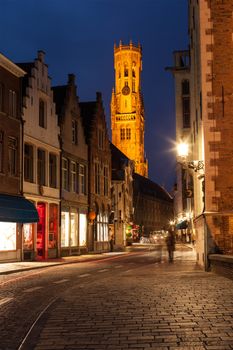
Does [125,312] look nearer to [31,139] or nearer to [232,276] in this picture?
[232,276]

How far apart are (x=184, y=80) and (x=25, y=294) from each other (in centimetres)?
6594

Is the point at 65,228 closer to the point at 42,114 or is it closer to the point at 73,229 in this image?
the point at 73,229

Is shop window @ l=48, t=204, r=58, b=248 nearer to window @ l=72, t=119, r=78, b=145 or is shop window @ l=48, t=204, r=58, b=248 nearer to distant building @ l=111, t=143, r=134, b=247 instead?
window @ l=72, t=119, r=78, b=145

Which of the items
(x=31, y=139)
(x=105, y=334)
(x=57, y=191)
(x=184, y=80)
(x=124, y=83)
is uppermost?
(x=124, y=83)

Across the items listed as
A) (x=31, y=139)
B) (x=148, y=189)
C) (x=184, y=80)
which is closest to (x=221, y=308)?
(x=31, y=139)

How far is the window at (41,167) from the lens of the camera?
3616cm

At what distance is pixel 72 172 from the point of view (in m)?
43.2

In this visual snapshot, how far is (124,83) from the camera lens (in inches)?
7072

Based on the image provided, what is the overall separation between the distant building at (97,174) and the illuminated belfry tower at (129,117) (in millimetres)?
114879

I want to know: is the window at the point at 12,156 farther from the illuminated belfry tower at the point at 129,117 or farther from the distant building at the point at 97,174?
the illuminated belfry tower at the point at 129,117

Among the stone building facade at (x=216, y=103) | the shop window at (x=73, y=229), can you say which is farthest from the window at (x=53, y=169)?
→ the stone building facade at (x=216, y=103)

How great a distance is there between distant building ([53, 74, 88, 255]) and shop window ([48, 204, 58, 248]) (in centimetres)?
139

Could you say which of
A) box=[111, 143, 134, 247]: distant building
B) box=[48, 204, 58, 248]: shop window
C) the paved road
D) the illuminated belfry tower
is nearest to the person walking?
box=[48, 204, 58, 248]: shop window

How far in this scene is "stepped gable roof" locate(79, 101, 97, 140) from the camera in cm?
4871
